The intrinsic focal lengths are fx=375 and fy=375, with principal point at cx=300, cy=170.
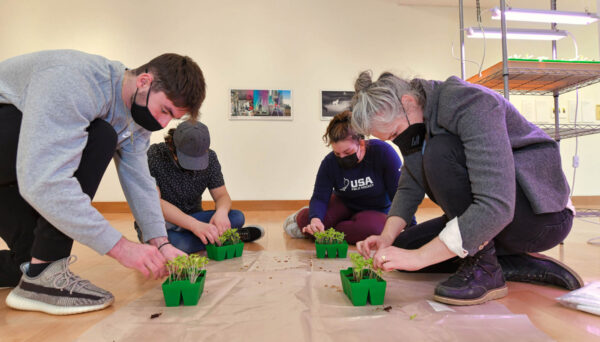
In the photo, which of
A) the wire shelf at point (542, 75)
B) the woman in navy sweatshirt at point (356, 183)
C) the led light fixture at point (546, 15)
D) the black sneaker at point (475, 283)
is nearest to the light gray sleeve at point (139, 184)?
the woman in navy sweatshirt at point (356, 183)

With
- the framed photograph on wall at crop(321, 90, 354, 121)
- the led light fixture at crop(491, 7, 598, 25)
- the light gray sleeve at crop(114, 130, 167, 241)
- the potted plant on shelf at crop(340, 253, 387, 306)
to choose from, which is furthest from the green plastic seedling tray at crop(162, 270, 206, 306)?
the framed photograph on wall at crop(321, 90, 354, 121)

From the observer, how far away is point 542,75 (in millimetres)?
2629

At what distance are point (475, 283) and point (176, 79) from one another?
1.33m

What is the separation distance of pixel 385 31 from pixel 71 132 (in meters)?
4.95

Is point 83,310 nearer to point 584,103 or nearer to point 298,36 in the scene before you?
point 298,36

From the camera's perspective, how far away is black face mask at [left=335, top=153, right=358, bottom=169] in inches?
99.7

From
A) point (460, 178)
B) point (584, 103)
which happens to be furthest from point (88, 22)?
point (584, 103)

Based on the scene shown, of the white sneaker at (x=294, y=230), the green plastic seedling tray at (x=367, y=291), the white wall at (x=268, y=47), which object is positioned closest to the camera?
the green plastic seedling tray at (x=367, y=291)

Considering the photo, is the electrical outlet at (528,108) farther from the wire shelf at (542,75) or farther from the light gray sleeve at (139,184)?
the light gray sleeve at (139,184)

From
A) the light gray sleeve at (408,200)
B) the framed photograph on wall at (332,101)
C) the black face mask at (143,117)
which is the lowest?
the light gray sleeve at (408,200)

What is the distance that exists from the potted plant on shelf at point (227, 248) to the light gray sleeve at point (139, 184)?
0.55 meters

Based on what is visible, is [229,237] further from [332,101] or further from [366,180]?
[332,101]

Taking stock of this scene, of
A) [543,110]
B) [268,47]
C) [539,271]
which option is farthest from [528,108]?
[539,271]

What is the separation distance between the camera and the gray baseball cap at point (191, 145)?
7.09ft
